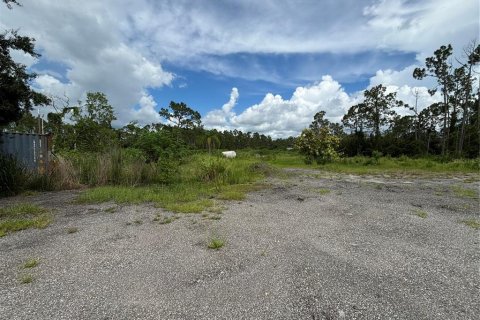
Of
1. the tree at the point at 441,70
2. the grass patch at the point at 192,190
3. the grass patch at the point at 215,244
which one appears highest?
the tree at the point at 441,70

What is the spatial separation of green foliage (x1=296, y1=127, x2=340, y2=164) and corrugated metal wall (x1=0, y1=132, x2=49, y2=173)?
50.2ft

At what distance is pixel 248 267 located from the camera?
8.83ft

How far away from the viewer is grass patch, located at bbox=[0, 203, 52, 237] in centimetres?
385

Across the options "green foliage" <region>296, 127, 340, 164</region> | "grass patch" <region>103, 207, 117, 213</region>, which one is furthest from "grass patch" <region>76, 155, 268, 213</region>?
"green foliage" <region>296, 127, 340, 164</region>

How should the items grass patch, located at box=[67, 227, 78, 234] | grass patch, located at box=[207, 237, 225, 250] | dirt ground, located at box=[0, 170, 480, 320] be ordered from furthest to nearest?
grass patch, located at box=[67, 227, 78, 234] < grass patch, located at box=[207, 237, 225, 250] < dirt ground, located at box=[0, 170, 480, 320]

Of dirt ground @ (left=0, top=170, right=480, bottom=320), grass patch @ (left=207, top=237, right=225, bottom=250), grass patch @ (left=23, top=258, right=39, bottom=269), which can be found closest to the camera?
dirt ground @ (left=0, top=170, right=480, bottom=320)

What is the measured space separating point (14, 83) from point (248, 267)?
7.18 metres

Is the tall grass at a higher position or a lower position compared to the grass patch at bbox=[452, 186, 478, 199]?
higher

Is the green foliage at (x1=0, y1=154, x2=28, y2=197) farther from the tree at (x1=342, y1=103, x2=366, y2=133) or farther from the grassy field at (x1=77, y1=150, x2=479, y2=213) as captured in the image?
the tree at (x1=342, y1=103, x2=366, y2=133)

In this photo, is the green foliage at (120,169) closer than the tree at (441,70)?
Yes

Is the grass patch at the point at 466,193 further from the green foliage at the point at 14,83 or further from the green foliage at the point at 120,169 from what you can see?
the green foliage at the point at 14,83

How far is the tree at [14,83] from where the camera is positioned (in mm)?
6070

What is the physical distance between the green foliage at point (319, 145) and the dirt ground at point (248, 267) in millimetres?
13564

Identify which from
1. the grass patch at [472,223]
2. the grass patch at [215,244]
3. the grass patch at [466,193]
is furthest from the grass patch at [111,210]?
the grass patch at [466,193]
